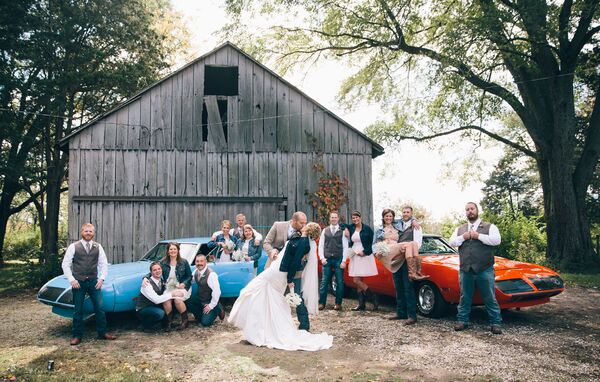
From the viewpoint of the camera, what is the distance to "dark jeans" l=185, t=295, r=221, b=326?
24.1ft

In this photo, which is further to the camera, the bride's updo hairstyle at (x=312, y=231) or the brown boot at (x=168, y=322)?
the brown boot at (x=168, y=322)

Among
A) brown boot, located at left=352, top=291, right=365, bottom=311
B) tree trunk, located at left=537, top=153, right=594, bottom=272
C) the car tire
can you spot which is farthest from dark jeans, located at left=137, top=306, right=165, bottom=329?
tree trunk, located at left=537, top=153, right=594, bottom=272

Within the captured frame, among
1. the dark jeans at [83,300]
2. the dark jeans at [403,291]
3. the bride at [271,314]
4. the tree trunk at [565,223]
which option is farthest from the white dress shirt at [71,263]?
the tree trunk at [565,223]

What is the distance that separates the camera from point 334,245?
8.62 metres

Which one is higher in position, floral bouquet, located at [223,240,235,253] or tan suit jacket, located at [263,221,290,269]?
tan suit jacket, located at [263,221,290,269]

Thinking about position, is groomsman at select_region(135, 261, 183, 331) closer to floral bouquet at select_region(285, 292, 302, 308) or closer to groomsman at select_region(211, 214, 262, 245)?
groomsman at select_region(211, 214, 262, 245)

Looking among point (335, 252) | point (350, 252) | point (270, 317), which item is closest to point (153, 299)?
point (270, 317)

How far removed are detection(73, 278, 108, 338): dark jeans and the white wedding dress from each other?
1.92 m

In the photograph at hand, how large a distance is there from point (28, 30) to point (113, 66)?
363 cm

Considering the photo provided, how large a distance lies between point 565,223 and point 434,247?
898cm

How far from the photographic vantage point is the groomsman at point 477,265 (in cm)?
663

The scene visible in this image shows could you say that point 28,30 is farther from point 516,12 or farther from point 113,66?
point 516,12

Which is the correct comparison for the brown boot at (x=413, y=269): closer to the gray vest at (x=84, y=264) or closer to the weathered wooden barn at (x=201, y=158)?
the gray vest at (x=84, y=264)

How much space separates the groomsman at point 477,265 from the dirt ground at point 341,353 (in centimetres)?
31
